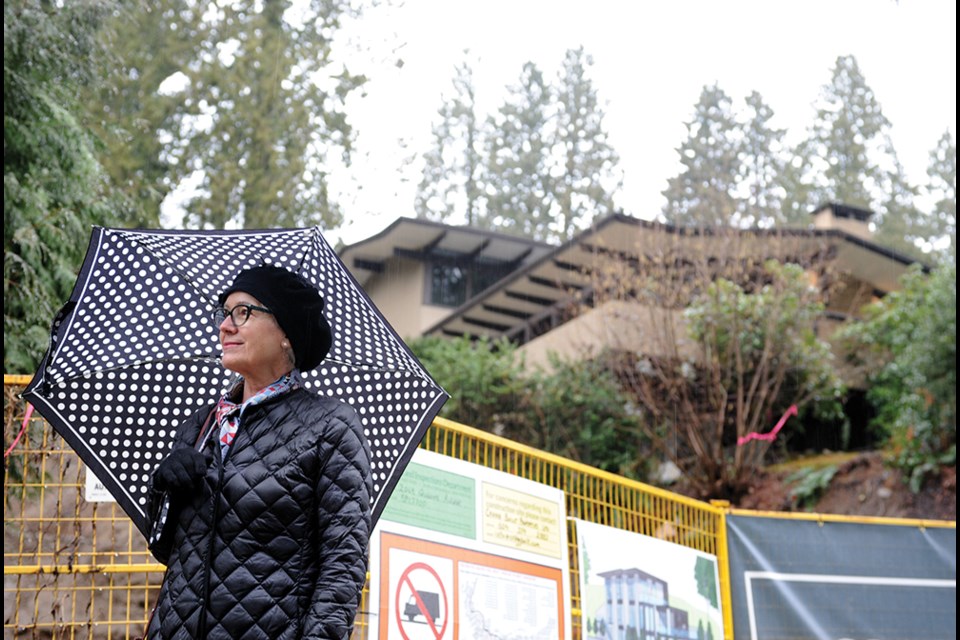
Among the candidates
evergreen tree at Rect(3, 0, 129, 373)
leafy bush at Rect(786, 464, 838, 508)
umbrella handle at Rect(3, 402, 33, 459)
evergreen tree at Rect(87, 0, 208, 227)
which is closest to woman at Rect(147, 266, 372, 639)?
umbrella handle at Rect(3, 402, 33, 459)

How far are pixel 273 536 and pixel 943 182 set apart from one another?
5167 cm

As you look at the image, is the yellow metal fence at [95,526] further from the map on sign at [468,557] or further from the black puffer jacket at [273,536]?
the black puffer jacket at [273,536]

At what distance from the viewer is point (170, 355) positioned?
3908 mm

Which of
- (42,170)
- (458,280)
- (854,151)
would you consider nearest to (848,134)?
(854,151)

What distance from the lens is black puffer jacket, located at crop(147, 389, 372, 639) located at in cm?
314

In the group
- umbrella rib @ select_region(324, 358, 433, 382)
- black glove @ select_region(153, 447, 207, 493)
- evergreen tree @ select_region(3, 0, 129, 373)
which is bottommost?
black glove @ select_region(153, 447, 207, 493)

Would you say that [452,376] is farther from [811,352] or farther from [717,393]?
[811,352]

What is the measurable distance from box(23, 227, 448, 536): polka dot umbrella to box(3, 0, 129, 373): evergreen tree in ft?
15.9

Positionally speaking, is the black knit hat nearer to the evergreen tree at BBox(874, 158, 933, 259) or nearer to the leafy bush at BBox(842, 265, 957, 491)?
the leafy bush at BBox(842, 265, 957, 491)

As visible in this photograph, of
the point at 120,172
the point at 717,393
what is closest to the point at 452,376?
the point at 717,393

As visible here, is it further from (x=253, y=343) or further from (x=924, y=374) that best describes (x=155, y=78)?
(x=253, y=343)

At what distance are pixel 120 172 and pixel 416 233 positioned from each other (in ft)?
26.4

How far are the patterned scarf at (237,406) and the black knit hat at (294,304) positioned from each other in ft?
0.27

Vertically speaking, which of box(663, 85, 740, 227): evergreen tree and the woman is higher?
box(663, 85, 740, 227): evergreen tree
